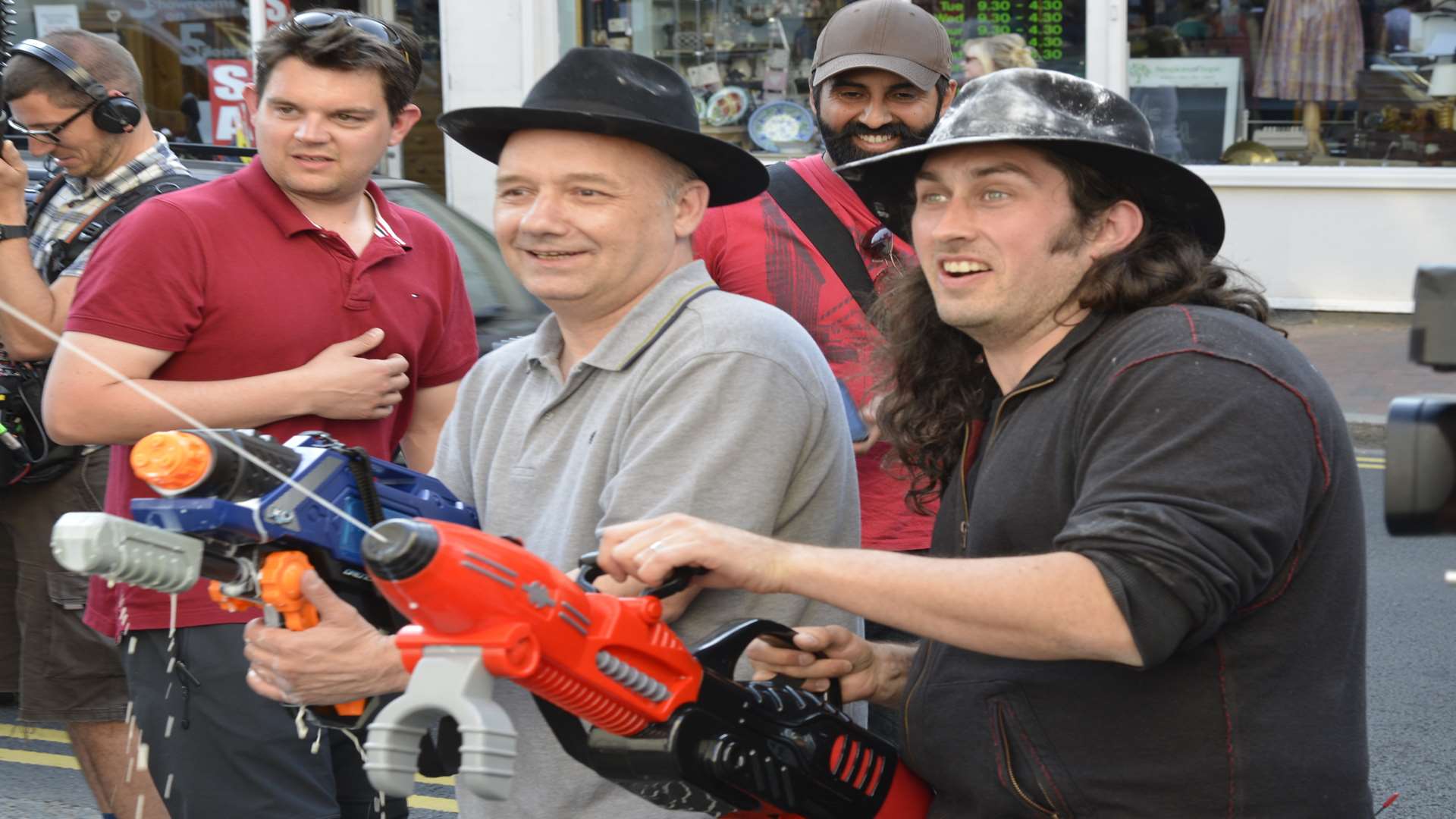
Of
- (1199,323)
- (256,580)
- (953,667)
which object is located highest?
(1199,323)

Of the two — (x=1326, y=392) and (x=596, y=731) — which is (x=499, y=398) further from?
(x=1326, y=392)

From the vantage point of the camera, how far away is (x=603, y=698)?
1.94 metres

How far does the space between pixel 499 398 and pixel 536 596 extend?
2.93 ft

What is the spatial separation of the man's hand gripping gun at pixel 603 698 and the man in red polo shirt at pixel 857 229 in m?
1.13

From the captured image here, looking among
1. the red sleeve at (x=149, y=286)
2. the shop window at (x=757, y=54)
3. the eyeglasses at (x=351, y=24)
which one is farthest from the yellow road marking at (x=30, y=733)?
the shop window at (x=757, y=54)

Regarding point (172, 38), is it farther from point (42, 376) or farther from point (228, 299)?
point (228, 299)

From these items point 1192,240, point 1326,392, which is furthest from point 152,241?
point 1326,392

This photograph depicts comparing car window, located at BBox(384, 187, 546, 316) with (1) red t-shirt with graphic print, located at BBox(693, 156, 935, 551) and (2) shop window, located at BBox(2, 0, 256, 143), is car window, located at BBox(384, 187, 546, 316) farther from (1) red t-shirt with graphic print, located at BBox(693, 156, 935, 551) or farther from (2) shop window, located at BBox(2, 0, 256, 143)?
(2) shop window, located at BBox(2, 0, 256, 143)

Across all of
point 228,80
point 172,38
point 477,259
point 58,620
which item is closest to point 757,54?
point 228,80

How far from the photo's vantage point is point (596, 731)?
2.02 m

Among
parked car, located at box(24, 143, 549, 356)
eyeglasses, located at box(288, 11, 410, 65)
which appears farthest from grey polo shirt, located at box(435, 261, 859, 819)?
parked car, located at box(24, 143, 549, 356)

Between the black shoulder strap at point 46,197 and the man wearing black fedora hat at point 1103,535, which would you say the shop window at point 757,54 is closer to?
the black shoulder strap at point 46,197

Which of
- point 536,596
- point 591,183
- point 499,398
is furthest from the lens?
point 499,398

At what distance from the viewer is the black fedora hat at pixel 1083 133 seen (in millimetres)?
2227
